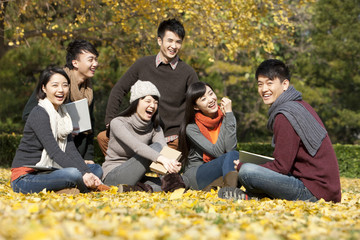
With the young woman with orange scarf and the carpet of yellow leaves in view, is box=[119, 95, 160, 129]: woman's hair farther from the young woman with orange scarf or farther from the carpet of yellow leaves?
the carpet of yellow leaves

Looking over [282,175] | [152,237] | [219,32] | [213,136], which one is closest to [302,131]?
[282,175]

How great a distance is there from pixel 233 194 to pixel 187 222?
5.36 feet

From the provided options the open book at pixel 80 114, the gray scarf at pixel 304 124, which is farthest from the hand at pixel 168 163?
the gray scarf at pixel 304 124

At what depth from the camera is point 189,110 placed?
459 cm

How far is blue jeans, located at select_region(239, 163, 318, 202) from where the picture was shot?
3547mm

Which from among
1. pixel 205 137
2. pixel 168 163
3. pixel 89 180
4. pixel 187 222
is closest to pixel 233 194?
pixel 168 163

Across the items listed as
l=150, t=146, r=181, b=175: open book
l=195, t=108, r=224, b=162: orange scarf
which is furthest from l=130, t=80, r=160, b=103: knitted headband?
l=150, t=146, r=181, b=175: open book

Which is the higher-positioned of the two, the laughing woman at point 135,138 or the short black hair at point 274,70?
the short black hair at point 274,70

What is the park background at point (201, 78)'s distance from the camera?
2.22 meters

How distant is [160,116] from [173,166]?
3.12 ft

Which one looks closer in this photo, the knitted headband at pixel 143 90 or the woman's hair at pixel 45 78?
the woman's hair at pixel 45 78

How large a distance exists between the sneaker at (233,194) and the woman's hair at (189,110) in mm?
818

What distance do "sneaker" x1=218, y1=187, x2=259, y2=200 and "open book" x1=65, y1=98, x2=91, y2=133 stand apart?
1.71 m

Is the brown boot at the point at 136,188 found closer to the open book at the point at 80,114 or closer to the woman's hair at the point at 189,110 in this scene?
the woman's hair at the point at 189,110
